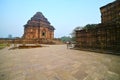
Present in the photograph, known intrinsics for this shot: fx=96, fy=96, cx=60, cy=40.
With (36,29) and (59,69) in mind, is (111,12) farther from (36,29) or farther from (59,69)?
(36,29)

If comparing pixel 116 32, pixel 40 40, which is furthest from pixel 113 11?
pixel 40 40

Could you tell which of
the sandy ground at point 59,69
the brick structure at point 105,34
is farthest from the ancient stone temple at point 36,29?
the sandy ground at point 59,69

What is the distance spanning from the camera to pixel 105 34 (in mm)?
Result: 9664

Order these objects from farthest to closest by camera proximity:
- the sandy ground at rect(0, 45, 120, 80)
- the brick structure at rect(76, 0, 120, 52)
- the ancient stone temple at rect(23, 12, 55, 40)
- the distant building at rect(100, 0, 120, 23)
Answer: the ancient stone temple at rect(23, 12, 55, 40) → the distant building at rect(100, 0, 120, 23) → the brick structure at rect(76, 0, 120, 52) → the sandy ground at rect(0, 45, 120, 80)

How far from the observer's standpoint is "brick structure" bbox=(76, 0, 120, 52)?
873cm

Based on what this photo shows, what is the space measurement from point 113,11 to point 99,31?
5.36 metres

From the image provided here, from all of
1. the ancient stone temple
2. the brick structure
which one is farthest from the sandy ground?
the ancient stone temple

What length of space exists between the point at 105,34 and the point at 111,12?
19.3ft

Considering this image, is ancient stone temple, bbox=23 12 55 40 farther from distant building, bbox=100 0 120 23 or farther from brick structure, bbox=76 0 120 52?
brick structure, bbox=76 0 120 52

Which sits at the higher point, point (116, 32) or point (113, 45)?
point (116, 32)

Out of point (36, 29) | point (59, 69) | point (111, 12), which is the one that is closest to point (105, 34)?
point (111, 12)

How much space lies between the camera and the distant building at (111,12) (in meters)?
12.7

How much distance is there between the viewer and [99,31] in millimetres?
10297

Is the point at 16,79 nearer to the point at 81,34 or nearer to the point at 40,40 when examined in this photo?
the point at 81,34
